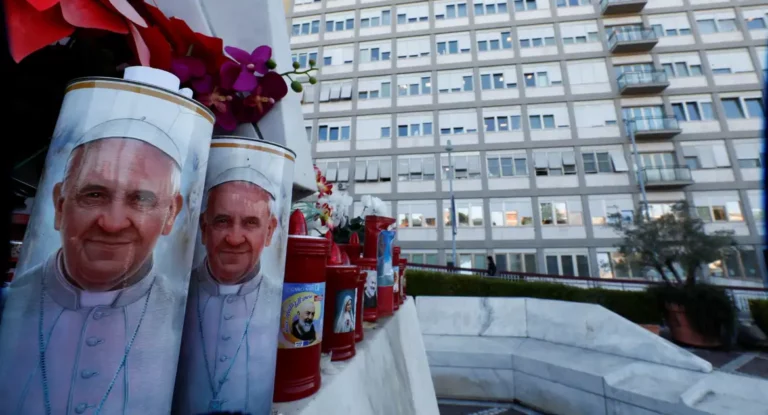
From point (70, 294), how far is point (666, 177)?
589 inches

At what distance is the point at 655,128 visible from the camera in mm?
11492

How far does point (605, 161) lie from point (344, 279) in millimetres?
13770

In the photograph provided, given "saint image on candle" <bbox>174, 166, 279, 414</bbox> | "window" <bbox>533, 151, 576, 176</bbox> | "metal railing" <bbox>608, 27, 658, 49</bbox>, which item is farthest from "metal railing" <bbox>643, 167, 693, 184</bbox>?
"saint image on candle" <bbox>174, 166, 279, 414</bbox>

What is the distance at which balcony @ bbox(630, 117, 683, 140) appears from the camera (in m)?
11.4

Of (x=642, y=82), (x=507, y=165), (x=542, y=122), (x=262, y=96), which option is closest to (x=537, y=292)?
(x=507, y=165)

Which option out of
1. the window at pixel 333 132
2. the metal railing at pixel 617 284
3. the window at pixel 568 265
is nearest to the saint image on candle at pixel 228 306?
the metal railing at pixel 617 284

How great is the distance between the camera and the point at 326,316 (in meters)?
0.88

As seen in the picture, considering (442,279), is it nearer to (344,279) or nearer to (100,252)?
(344,279)

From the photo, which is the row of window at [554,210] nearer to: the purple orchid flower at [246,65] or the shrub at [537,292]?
the shrub at [537,292]

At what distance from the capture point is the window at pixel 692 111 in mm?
11602

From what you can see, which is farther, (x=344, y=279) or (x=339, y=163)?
(x=339, y=163)

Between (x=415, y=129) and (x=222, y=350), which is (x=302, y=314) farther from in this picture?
(x=415, y=129)

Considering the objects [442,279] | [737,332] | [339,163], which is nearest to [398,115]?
[339,163]

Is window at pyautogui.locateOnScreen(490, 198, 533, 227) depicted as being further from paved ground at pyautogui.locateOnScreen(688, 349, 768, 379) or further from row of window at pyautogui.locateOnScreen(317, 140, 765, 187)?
paved ground at pyautogui.locateOnScreen(688, 349, 768, 379)
